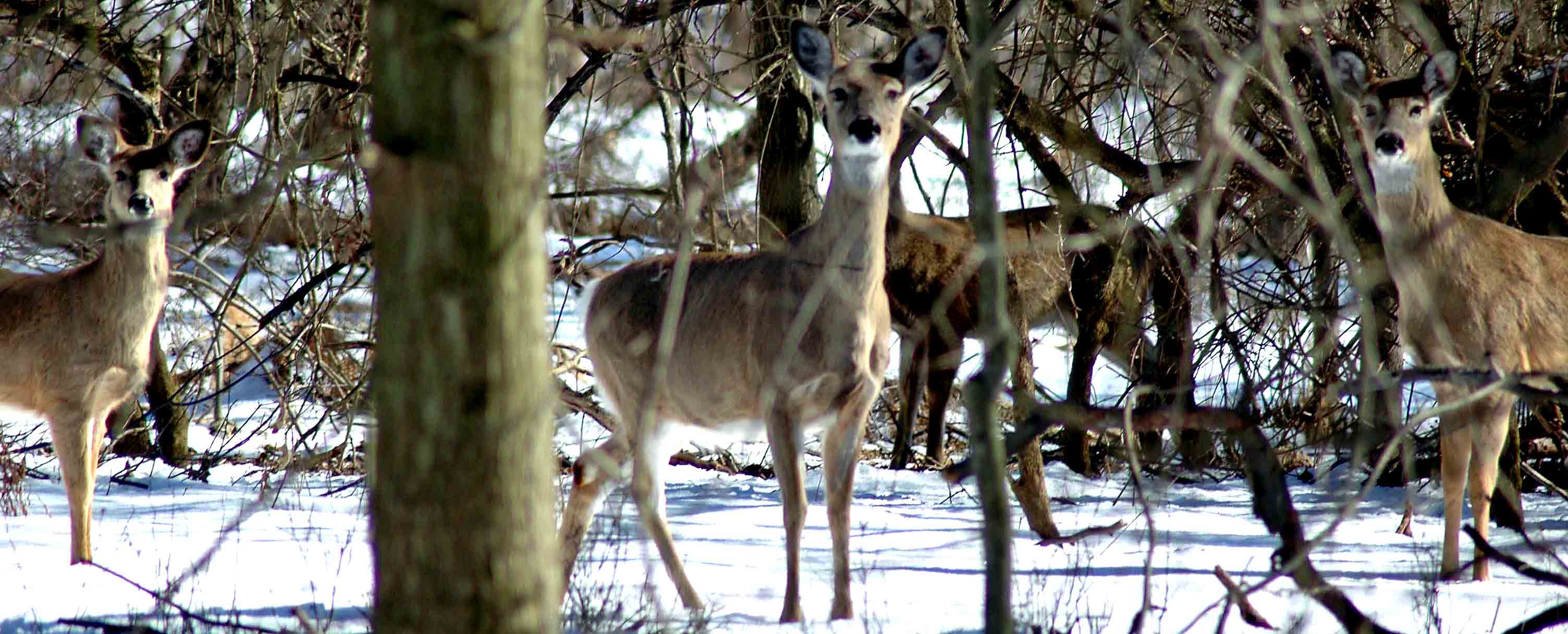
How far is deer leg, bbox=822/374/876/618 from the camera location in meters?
5.25

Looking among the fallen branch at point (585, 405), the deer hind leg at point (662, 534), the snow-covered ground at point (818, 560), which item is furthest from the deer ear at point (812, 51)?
the fallen branch at point (585, 405)

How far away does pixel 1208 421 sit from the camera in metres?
3.49

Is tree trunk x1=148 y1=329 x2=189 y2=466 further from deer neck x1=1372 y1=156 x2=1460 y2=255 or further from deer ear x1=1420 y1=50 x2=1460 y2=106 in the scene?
deer ear x1=1420 y1=50 x2=1460 y2=106

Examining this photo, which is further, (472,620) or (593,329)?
(593,329)

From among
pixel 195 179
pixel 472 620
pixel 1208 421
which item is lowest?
pixel 472 620

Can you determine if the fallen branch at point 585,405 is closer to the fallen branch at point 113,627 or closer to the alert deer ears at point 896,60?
the alert deer ears at point 896,60

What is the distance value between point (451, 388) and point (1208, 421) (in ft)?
6.27

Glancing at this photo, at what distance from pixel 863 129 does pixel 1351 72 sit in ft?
7.35

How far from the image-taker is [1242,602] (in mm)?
3412

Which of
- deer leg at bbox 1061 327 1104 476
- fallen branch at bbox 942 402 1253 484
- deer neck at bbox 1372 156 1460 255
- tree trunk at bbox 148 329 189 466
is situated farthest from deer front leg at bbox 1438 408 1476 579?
tree trunk at bbox 148 329 189 466

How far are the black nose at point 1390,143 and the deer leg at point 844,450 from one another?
7.88 feet

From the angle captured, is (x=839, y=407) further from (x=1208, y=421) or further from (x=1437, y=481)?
(x=1437, y=481)

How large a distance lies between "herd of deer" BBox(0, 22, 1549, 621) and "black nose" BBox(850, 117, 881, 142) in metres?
0.01

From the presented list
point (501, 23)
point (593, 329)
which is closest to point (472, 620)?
point (501, 23)
